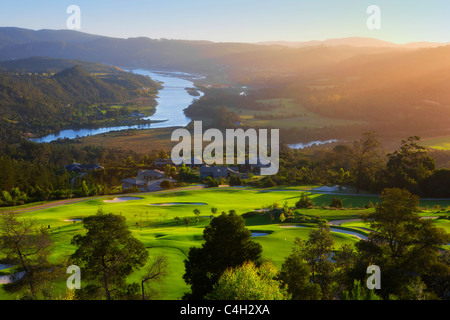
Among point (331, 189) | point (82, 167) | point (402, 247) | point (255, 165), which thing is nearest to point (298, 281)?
point (402, 247)

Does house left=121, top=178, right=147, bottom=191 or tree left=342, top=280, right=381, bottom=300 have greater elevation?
tree left=342, top=280, right=381, bottom=300

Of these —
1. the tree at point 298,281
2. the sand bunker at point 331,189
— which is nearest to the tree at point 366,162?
the sand bunker at point 331,189

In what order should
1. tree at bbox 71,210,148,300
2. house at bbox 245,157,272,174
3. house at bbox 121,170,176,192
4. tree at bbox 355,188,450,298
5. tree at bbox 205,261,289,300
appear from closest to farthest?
tree at bbox 205,261,289,300 < tree at bbox 71,210,148,300 < tree at bbox 355,188,450,298 < house at bbox 121,170,176,192 < house at bbox 245,157,272,174

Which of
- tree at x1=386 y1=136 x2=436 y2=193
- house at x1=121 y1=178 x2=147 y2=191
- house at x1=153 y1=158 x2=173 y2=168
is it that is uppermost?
tree at x1=386 y1=136 x2=436 y2=193

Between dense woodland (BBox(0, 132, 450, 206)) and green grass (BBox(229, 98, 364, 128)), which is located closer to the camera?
dense woodland (BBox(0, 132, 450, 206))

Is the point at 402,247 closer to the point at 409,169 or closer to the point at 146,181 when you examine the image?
the point at 409,169

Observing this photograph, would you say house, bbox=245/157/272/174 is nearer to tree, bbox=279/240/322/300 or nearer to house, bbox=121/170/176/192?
house, bbox=121/170/176/192

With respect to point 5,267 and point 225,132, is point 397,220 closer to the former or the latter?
point 5,267

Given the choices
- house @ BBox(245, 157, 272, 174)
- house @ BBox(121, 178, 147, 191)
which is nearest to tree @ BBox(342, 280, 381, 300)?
house @ BBox(121, 178, 147, 191)
